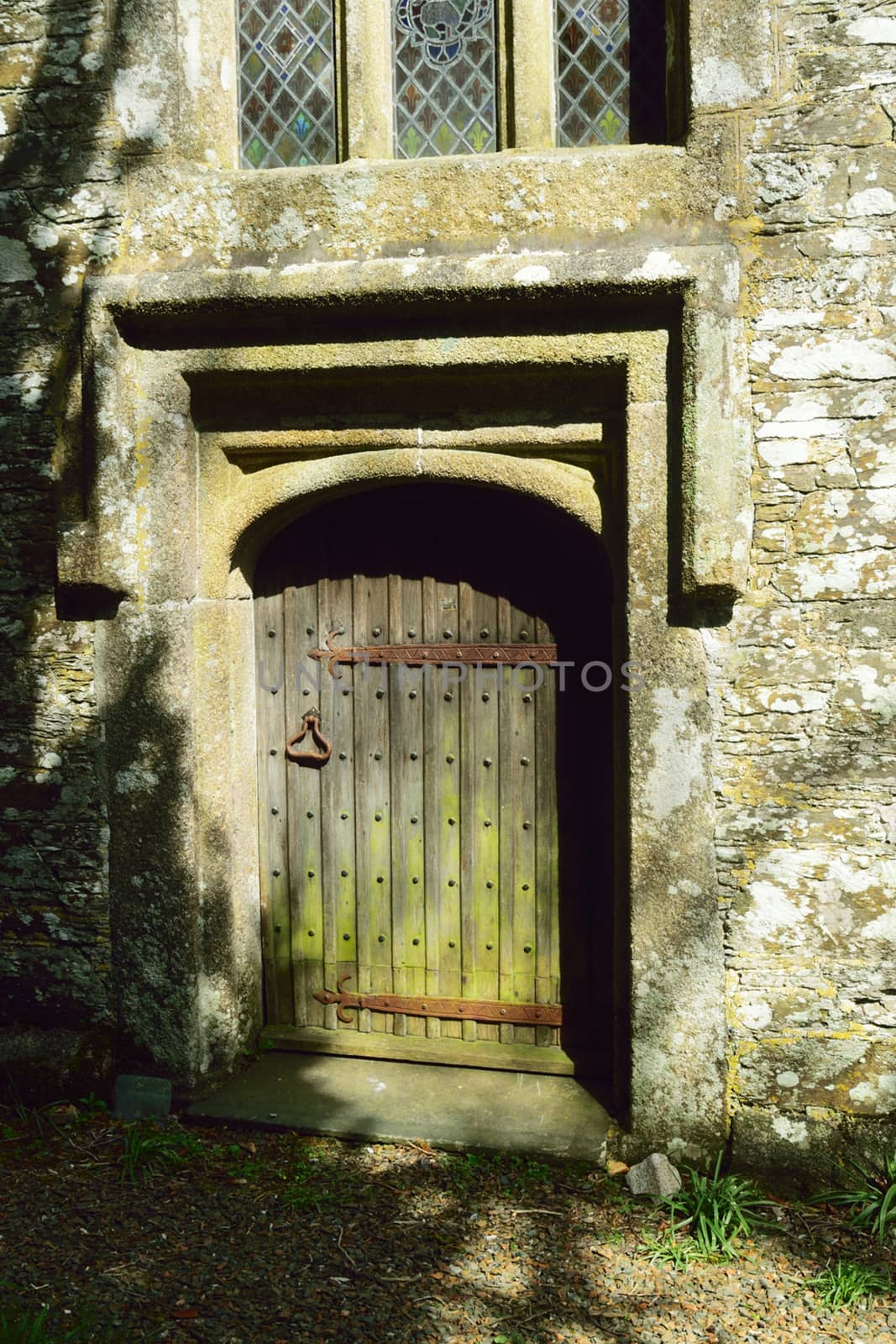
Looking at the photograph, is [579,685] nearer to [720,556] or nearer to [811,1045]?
[720,556]

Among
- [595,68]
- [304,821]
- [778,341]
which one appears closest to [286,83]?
[595,68]

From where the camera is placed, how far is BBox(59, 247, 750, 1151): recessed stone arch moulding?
3072 mm

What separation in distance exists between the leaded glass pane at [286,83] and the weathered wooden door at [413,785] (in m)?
1.20

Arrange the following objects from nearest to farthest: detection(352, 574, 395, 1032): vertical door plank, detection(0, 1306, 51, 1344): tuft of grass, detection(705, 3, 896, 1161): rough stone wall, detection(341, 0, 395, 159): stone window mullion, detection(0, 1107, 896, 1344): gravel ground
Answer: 1. detection(0, 1306, 51, 1344): tuft of grass
2. detection(0, 1107, 896, 1344): gravel ground
3. detection(705, 3, 896, 1161): rough stone wall
4. detection(341, 0, 395, 159): stone window mullion
5. detection(352, 574, 395, 1032): vertical door plank

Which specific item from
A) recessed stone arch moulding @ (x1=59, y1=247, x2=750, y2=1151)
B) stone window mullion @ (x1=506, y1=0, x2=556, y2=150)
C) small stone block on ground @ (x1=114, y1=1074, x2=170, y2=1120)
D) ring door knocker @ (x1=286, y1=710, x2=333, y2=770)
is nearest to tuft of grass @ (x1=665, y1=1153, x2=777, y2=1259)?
recessed stone arch moulding @ (x1=59, y1=247, x2=750, y2=1151)

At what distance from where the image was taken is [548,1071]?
3619mm

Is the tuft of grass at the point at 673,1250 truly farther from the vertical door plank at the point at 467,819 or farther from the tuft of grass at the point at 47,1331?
the tuft of grass at the point at 47,1331

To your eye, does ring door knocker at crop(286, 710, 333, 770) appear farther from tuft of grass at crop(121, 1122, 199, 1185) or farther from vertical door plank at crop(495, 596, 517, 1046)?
tuft of grass at crop(121, 1122, 199, 1185)

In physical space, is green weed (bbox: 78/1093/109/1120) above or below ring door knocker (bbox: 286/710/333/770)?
below

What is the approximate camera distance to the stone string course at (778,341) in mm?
2975

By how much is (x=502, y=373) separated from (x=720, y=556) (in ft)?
2.95

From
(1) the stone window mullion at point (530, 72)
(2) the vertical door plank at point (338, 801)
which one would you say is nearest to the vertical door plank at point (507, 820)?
(2) the vertical door plank at point (338, 801)

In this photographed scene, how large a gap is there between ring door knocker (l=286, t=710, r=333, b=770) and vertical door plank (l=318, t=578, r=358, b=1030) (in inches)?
1.1

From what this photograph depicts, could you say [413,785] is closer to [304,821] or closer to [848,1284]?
[304,821]
